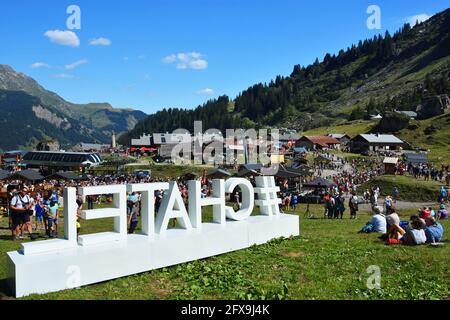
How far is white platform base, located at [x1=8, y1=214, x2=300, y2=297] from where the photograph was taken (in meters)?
8.59

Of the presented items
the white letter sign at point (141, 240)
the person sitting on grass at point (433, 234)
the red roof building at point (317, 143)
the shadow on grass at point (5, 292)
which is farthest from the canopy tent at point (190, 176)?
the red roof building at point (317, 143)

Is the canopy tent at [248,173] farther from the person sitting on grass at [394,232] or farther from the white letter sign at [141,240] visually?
the person sitting on grass at [394,232]

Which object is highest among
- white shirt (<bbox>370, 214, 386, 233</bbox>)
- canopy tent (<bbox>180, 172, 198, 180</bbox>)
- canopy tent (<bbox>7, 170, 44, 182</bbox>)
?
canopy tent (<bbox>7, 170, 44, 182</bbox>)

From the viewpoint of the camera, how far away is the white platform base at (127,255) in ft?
28.2

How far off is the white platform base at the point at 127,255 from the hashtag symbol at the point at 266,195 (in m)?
0.55

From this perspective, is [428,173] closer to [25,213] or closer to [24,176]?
[24,176]

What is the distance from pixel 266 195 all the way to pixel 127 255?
5.86m

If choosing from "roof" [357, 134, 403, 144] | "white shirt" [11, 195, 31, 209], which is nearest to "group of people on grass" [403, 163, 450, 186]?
"roof" [357, 134, 403, 144]

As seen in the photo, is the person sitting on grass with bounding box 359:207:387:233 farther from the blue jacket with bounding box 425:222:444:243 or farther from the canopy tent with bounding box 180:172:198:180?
the canopy tent with bounding box 180:172:198:180

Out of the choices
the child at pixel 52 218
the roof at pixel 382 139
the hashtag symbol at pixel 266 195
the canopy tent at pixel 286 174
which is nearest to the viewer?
the hashtag symbol at pixel 266 195

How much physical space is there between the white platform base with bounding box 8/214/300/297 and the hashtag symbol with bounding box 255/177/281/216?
0.55 m

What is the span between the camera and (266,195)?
47.5ft
